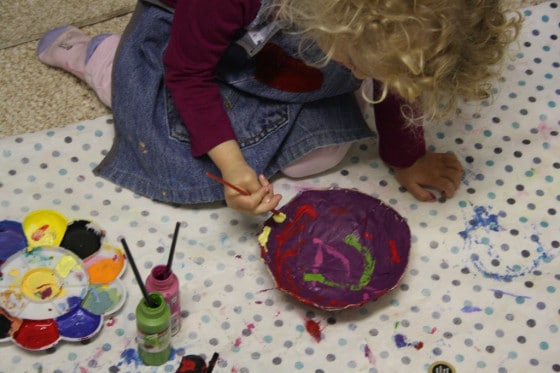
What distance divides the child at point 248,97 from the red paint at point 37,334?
0.79 ft

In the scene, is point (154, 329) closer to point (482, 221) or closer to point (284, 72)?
point (284, 72)

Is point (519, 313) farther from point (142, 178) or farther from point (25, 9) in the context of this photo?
point (25, 9)

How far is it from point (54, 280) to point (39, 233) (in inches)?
3.0

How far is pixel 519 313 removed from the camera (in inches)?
44.2

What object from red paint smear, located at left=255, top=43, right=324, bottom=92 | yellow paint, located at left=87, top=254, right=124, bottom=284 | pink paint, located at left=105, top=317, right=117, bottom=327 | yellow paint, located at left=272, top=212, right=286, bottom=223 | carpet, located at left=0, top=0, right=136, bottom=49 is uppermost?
red paint smear, located at left=255, top=43, right=324, bottom=92

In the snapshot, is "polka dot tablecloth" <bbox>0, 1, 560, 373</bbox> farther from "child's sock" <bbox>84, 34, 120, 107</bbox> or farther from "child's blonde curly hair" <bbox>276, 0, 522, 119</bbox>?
"child's blonde curly hair" <bbox>276, 0, 522, 119</bbox>

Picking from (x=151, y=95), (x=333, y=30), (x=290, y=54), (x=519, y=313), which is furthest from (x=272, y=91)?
(x=519, y=313)

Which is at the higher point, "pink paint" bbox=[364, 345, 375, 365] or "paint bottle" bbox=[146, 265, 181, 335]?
"paint bottle" bbox=[146, 265, 181, 335]

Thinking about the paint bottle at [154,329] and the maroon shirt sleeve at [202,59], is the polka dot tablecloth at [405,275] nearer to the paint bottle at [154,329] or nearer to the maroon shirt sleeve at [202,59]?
the paint bottle at [154,329]

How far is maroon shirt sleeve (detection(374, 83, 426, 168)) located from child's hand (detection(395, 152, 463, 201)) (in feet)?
0.04

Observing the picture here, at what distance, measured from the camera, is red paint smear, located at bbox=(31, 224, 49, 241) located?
112 centimetres

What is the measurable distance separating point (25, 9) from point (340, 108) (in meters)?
0.58

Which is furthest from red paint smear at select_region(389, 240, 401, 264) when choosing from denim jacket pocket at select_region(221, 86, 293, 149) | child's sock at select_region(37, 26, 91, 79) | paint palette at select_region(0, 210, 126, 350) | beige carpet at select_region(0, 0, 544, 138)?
child's sock at select_region(37, 26, 91, 79)

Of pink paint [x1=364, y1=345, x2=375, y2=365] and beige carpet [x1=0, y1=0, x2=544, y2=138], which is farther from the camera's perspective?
beige carpet [x1=0, y1=0, x2=544, y2=138]
